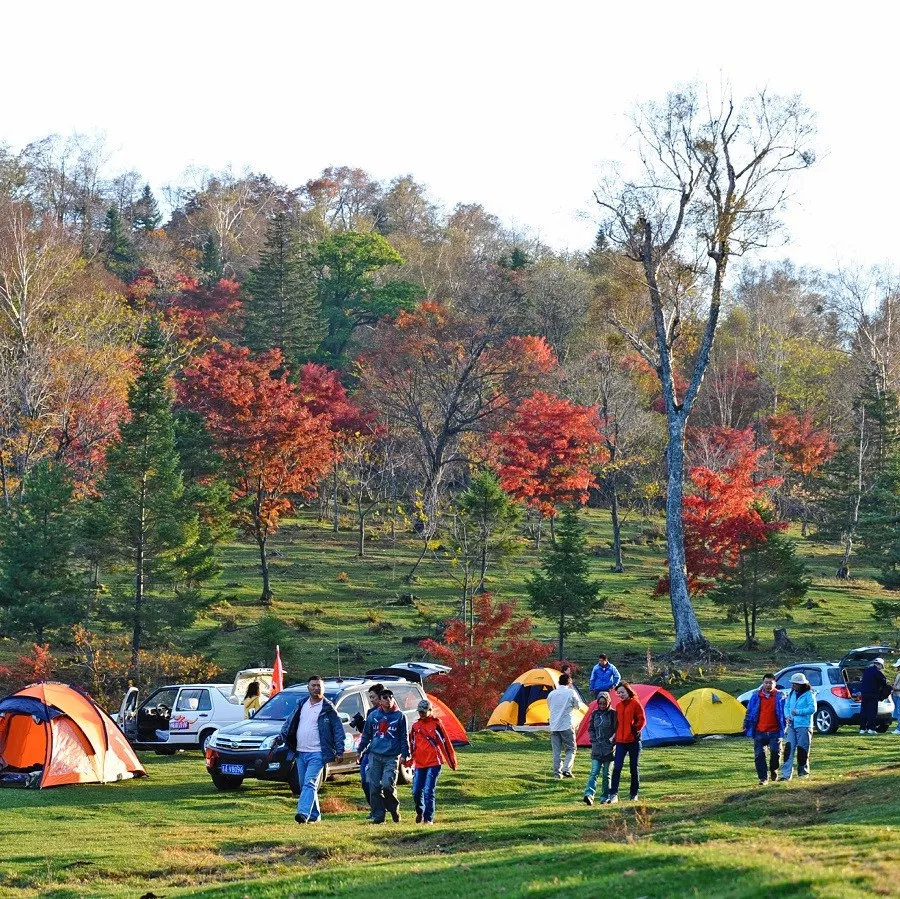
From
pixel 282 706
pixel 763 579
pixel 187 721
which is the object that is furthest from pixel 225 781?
pixel 763 579

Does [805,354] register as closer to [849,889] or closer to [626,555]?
[626,555]

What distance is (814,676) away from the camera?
28234mm

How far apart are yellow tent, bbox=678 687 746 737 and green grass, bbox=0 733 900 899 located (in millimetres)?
5273

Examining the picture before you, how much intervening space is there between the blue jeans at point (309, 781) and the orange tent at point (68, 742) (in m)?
5.34

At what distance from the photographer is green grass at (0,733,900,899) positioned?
32.5ft

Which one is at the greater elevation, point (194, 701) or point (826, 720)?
point (194, 701)

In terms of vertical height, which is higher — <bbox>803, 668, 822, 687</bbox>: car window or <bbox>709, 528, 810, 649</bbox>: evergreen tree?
<bbox>709, 528, 810, 649</bbox>: evergreen tree

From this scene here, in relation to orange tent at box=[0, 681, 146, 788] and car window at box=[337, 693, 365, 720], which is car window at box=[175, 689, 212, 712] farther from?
car window at box=[337, 693, 365, 720]

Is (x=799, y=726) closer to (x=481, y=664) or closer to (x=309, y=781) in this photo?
(x=309, y=781)

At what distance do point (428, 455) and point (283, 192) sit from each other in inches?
2525

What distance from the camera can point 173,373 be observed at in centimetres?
6156

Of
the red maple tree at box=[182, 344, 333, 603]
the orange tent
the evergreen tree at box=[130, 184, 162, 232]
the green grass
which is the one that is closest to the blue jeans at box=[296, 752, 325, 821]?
the green grass

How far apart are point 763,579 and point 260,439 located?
20.0m

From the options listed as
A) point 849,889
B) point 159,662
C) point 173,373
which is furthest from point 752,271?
point 849,889
